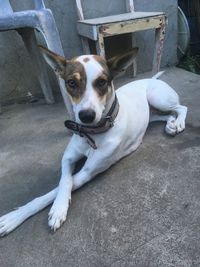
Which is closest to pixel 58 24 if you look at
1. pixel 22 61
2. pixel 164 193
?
pixel 22 61

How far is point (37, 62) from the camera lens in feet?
11.8

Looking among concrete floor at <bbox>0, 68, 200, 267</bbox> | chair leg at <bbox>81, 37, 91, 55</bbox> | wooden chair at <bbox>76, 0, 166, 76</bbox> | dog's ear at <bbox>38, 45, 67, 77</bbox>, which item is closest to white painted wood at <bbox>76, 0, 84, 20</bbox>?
wooden chair at <bbox>76, 0, 166, 76</bbox>

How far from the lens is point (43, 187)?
2139mm

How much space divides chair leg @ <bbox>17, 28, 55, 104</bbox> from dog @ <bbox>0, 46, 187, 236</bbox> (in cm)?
150

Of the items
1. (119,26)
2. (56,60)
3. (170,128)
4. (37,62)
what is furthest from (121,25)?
(56,60)

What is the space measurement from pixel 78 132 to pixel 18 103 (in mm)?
2090

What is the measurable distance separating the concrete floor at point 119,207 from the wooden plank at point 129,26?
1.18 metres

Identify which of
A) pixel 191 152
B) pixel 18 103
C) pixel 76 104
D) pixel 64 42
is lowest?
pixel 18 103

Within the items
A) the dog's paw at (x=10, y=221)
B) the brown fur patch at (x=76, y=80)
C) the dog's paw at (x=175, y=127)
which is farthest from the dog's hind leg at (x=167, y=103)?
the dog's paw at (x=10, y=221)

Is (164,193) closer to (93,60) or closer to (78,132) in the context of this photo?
Result: (78,132)

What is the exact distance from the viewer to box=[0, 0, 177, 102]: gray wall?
147 inches

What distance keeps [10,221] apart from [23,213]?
3.3 inches

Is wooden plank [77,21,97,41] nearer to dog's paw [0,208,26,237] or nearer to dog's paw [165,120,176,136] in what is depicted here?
dog's paw [165,120,176,136]

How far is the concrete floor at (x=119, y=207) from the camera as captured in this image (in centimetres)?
155
